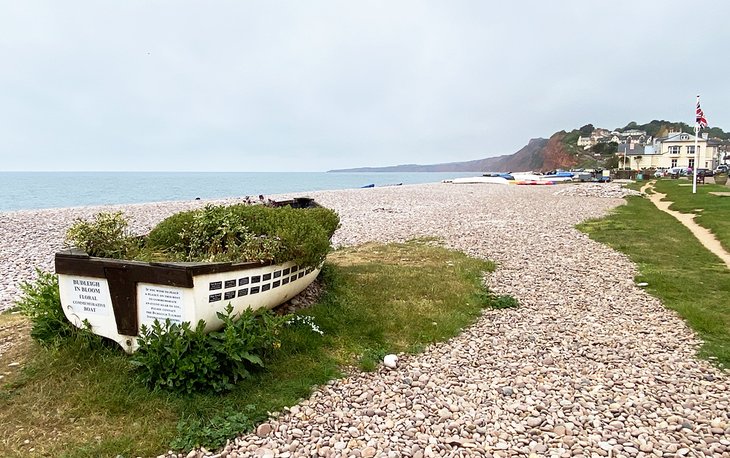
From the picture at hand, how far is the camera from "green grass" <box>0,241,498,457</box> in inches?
179

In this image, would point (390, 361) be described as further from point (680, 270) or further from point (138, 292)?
point (680, 270)

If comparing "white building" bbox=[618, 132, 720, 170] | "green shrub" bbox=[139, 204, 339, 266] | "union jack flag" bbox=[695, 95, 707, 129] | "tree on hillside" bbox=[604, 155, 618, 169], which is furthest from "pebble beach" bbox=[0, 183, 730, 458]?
"tree on hillside" bbox=[604, 155, 618, 169]

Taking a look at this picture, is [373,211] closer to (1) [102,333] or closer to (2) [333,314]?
(2) [333,314]

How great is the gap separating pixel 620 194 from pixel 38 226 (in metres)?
40.8

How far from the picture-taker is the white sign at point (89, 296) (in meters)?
5.66

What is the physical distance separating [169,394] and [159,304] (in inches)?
40.3

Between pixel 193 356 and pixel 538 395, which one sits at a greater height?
pixel 193 356

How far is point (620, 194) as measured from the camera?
1565 inches

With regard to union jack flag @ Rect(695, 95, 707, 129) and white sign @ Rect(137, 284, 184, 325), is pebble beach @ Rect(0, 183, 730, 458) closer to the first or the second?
white sign @ Rect(137, 284, 184, 325)

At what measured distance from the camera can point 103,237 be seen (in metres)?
6.49

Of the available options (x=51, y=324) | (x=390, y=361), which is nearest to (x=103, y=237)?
(x=51, y=324)

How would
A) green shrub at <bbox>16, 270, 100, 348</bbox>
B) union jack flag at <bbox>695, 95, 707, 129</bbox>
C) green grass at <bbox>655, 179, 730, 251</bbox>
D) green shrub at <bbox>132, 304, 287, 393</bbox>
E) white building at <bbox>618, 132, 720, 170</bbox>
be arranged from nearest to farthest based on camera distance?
1. green shrub at <bbox>132, 304, 287, 393</bbox>
2. green shrub at <bbox>16, 270, 100, 348</bbox>
3. green grass at <bbox>655, 179, 730, 251</bbox>
4. union jack flag at <bbox>695, 95, 707, 129</bbox>
5. white building at <bbox>618, 132, 720, 170</bbox>

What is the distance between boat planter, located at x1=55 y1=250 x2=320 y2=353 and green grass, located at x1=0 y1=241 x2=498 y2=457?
43cm

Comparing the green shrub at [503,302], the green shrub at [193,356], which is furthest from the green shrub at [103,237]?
the green shrub at [503,302]
